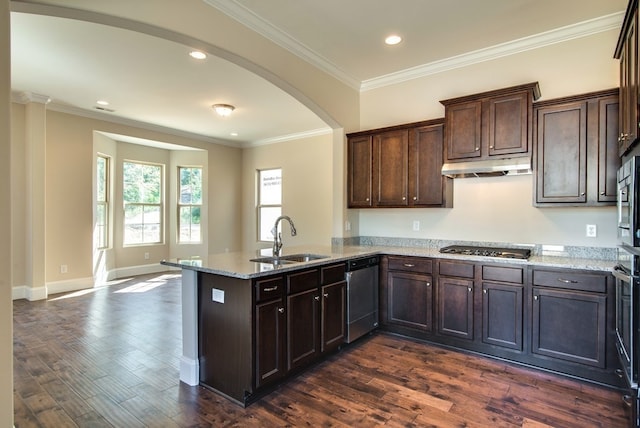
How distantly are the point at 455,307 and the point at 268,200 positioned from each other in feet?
17.7

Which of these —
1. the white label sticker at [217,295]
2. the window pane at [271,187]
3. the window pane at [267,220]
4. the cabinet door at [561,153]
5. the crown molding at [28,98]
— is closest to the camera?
the white label sticker at [217,295]

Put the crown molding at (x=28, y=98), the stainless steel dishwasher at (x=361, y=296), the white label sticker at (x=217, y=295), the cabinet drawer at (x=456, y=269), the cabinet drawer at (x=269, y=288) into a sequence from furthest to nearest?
A: the crown molding at (x=28, y=98) < the stainless steel dishwasher at (x=361, y=296) < the cabinet drawer at (x=456, y=269) < the white label sticker at (x=217, y=295) < the cabinet drawer at (x=269, y=288)

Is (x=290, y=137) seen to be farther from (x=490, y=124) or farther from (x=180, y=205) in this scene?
(x=490, y=124)

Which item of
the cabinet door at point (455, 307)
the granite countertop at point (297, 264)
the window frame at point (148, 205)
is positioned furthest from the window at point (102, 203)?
the cabinet door at point (455, 307)

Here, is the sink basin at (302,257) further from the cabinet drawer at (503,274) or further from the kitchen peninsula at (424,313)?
the cabinet drawer at (503,274)

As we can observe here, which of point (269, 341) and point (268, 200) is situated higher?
point (268, 200)

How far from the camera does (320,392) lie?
249cm

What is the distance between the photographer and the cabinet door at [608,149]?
277cm

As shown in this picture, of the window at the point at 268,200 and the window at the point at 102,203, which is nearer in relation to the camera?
the window at the point at 102,203

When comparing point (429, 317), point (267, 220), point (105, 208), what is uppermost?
point (105, 208)

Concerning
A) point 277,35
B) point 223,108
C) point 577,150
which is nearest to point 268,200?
point 223,108

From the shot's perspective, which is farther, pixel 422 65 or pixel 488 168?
pixel 422 65

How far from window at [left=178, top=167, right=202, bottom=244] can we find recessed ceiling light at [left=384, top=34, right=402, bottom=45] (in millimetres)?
5592

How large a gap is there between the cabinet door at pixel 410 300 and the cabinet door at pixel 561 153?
1.32m
